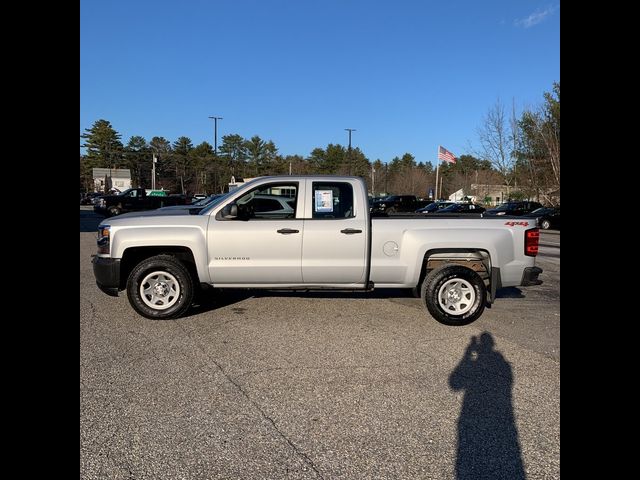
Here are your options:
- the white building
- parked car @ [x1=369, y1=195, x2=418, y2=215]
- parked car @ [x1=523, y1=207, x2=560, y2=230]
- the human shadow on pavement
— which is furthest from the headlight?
the white building

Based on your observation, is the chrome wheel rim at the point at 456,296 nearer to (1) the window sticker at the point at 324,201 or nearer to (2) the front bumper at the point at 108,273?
(1) the window sticker at the point at 324,201

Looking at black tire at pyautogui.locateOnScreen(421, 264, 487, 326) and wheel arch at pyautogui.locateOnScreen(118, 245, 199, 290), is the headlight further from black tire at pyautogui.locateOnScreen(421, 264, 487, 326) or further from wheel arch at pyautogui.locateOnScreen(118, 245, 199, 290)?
black tire at pyautogui.locateOnScreen(421, 264, 487, 326)

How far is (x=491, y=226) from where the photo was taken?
5625mm

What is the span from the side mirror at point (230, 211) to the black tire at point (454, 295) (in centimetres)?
258

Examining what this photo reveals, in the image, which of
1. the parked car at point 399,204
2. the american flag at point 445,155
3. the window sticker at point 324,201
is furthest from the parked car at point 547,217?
the window sticker at point 324,201

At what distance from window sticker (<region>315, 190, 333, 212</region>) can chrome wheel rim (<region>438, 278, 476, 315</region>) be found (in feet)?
5.87

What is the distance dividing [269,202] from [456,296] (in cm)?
283

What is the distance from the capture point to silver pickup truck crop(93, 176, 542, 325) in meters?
5.52

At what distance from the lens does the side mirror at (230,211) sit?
547cm

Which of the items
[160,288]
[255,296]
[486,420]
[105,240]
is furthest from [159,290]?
[486,420]

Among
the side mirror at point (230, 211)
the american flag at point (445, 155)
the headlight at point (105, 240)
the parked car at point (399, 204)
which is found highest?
the american flag at point (445, 155)

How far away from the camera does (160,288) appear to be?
562 cm
